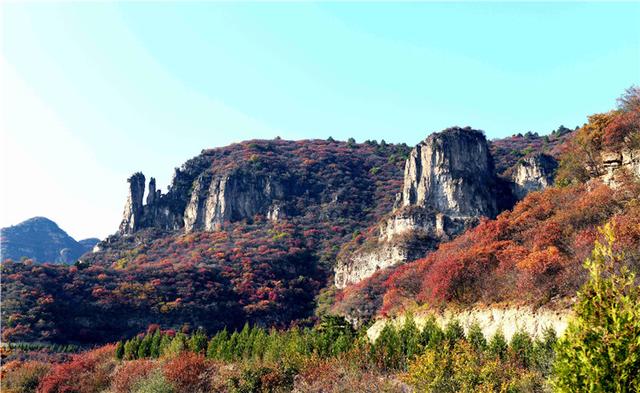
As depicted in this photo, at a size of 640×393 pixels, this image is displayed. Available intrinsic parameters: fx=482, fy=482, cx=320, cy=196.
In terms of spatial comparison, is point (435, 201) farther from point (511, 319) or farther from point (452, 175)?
point (511, 319)

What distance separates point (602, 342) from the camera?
10.3 meters

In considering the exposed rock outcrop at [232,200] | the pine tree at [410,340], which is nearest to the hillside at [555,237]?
the pine tree at [410,340]

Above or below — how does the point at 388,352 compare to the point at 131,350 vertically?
above

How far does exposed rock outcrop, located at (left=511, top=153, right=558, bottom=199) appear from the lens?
93375 millimetres

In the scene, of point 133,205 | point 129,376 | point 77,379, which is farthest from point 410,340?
point 133,205

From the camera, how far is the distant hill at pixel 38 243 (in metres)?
173

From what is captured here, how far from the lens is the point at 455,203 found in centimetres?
8612

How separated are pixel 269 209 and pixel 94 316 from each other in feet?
185

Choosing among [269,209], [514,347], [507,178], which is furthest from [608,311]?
[269,209]

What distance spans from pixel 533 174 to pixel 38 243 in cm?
17534

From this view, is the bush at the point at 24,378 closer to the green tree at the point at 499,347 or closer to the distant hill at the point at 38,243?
the green tree at the point at 499,347

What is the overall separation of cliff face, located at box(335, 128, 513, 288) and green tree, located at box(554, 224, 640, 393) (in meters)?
69.3

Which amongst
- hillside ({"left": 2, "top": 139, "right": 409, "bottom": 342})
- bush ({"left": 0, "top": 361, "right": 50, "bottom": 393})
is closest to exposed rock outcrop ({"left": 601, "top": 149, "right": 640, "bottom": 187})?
bush ({"left": 0, "top": 361, "right": 50, "bottom": 393})

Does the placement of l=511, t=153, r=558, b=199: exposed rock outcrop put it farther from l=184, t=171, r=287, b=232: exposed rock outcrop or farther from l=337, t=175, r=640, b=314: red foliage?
l=184, t=171, r=287, b=232: exposed rock outcrop
